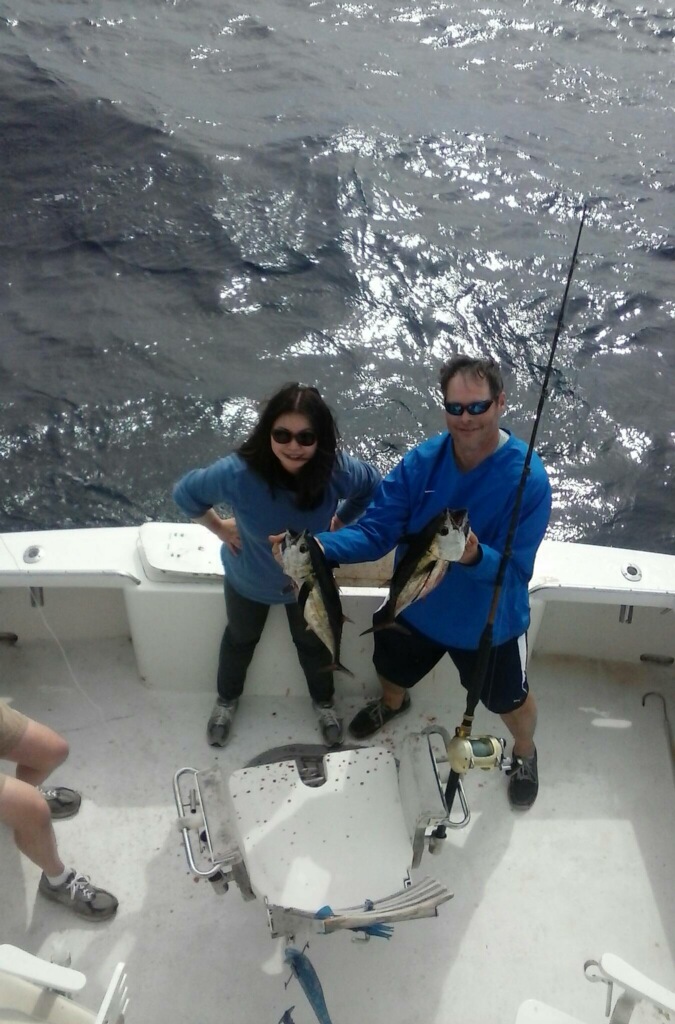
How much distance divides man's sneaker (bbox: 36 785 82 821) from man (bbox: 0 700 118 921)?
0.24 metres

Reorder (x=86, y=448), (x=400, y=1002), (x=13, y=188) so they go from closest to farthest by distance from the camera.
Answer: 1. (x=400, y=1002)
2. (x=86, y=448)
3. (x=13, y=188)

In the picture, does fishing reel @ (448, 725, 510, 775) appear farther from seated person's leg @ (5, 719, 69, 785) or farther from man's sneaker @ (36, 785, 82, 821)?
man's sneaker @ (36, 785, 82, 821)

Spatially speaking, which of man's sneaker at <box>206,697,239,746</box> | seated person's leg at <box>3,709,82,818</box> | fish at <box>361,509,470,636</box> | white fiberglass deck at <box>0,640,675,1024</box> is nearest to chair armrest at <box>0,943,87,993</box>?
seated person's leg at <box>3,709,82,818</box>

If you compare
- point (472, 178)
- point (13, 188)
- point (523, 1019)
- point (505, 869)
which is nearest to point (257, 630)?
point (505, 869)

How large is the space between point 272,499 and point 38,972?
151 centimetres

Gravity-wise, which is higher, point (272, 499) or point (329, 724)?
point (272, 499)

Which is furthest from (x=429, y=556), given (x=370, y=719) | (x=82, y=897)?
(x=82, y=897)

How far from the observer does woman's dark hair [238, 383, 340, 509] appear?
2465 millimetres

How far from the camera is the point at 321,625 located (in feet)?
8.38

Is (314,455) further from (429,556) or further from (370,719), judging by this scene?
(370,719)

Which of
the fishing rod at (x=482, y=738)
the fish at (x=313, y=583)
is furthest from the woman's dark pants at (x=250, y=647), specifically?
the fishing rod at (x=482, y=738)

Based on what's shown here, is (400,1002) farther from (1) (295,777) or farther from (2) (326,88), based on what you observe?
(2) (326,88)

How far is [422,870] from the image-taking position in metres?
2.97

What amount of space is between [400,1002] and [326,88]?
40.6 feet
